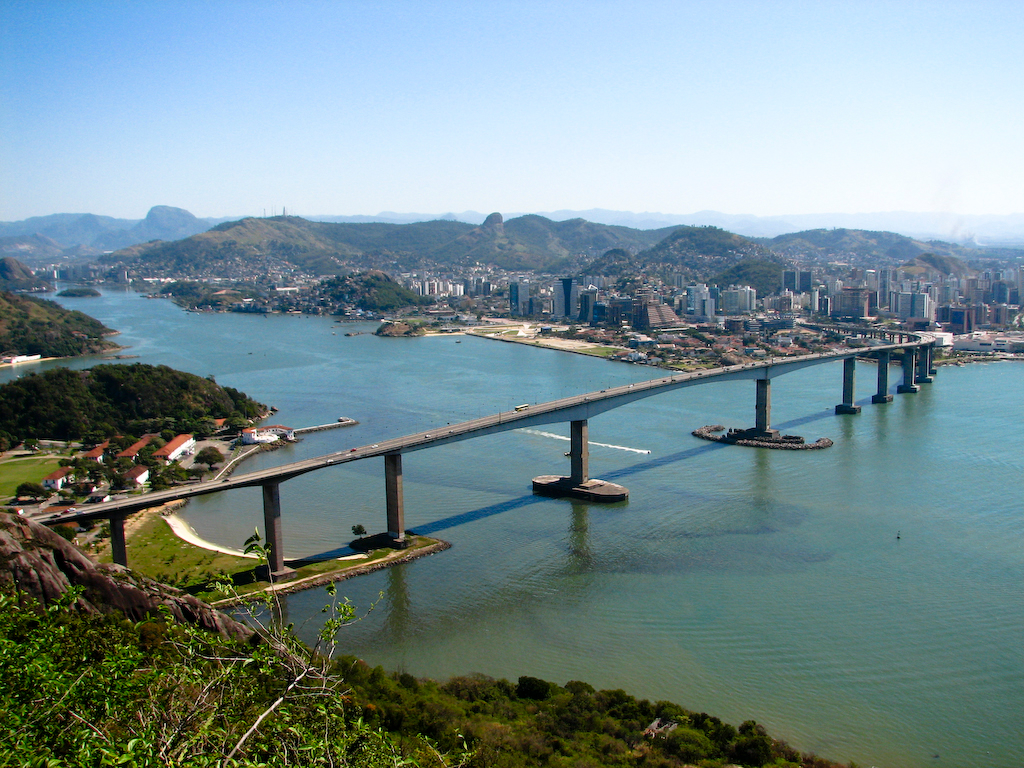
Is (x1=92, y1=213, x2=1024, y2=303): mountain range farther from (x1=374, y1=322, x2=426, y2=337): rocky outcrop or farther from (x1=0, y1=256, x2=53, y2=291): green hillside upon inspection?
(x1=374, y1=322, x2=426, y2=337): rocky outcrop

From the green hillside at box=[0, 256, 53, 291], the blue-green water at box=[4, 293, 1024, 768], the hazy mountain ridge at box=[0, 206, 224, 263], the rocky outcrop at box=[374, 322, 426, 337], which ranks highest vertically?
the hazy mountain ridge at box=[0, 206, 224, 263]

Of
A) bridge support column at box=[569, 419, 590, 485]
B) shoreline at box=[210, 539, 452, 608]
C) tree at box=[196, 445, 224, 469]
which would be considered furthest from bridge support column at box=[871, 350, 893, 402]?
tree at box=[196, 445, 224, 469]

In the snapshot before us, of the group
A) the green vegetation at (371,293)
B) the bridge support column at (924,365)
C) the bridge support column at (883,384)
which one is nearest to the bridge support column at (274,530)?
the bridge support column at (883,384)

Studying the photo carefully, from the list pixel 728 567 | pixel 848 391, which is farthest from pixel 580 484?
pixel 848 391

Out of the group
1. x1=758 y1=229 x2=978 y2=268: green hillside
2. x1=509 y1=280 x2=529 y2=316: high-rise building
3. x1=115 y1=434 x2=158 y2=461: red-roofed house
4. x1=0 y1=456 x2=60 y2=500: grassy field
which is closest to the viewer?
x1=0 y1=456 x2=60 y2=500: grassy field

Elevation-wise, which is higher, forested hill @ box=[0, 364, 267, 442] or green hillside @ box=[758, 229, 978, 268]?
green hillside @ box=[758, 229, 978, 268]

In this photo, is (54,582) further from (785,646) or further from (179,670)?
(785,646)

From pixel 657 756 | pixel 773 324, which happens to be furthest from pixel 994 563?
pixel 773 324
